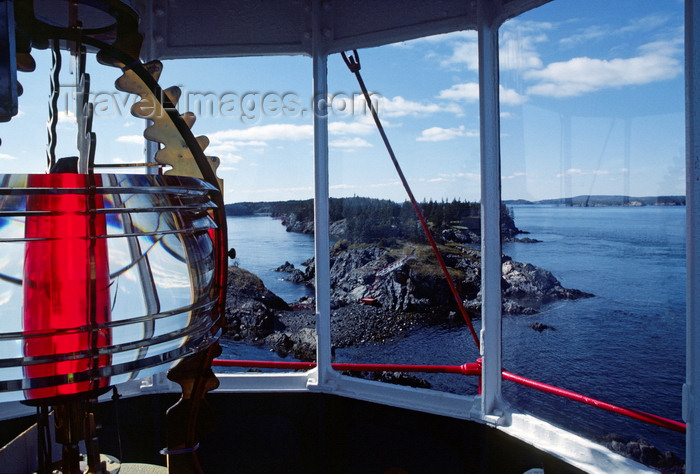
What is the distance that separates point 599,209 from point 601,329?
59 cm

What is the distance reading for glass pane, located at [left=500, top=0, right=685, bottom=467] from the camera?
A: 61.2 inches

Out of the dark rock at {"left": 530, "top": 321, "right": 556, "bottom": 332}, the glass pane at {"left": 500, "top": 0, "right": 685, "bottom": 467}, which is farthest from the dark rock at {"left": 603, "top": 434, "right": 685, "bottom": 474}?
the dark rock at {"left": 530, "top": 321, "right": 556, "bottom": 332}

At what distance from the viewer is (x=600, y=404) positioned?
1748 millimetres

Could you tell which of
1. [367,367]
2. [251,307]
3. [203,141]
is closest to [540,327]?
[367,367]

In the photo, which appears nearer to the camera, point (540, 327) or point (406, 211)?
point (540, 327)

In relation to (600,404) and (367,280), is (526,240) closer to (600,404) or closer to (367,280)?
(600,404)

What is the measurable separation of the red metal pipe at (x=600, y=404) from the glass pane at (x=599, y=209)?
0.02 meters

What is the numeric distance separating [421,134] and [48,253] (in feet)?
7.43

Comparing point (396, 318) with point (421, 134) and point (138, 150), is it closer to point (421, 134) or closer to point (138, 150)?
point (421, 134)

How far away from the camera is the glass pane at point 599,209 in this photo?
61.2 inches

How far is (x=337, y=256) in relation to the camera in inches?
102

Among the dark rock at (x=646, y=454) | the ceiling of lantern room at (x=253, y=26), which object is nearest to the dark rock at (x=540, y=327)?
the dark rock at (x=646, y=454)

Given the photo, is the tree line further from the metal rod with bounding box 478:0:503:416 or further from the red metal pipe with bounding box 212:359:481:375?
the red metal pipe with bounding box 212:359:481:375

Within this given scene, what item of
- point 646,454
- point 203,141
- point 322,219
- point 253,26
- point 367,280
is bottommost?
point 646,454
